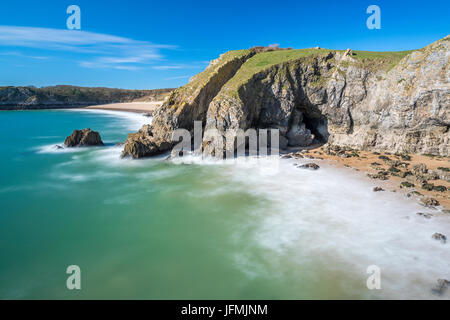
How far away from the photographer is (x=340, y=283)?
8.55m

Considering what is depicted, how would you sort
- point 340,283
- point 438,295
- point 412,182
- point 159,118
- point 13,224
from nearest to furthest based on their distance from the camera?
point 438,295
point 340,283
point 13,224
point 412,182
point 159,118

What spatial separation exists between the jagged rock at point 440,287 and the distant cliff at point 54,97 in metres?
126

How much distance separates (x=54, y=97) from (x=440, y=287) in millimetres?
159584

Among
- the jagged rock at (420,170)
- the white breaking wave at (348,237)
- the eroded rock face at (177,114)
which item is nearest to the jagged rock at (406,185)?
the white breaking wave at (348,237)

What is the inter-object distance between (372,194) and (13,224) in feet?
67.6

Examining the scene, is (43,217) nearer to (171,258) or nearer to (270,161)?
(171,258)

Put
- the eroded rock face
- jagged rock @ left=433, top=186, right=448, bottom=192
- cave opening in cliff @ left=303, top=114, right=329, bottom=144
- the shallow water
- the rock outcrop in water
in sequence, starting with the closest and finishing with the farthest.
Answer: the shallow water
jagged rock @ left=433, top=186, right=448, bottom=192
the rock outcrop in water
the eroded rock face
cave opening in cliff @ left=303, top=114, right=329, bottom=144

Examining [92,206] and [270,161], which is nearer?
[92,206]

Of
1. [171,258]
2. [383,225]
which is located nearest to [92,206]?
[171,258]

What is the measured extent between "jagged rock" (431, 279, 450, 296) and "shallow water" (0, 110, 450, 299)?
0.19 meters

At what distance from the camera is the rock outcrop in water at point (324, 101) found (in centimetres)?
2131

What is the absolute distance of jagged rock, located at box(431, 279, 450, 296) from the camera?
789cm

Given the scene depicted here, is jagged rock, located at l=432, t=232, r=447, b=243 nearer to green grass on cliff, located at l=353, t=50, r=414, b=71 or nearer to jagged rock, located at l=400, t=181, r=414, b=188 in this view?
jagged rock, located at l=400, t=181, r=414, b=188

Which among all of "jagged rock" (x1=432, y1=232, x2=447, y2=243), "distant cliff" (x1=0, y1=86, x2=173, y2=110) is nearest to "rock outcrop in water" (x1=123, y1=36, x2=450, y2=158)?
"jagged rock" (x1=432, y1=232, x2=447, y2=243)
